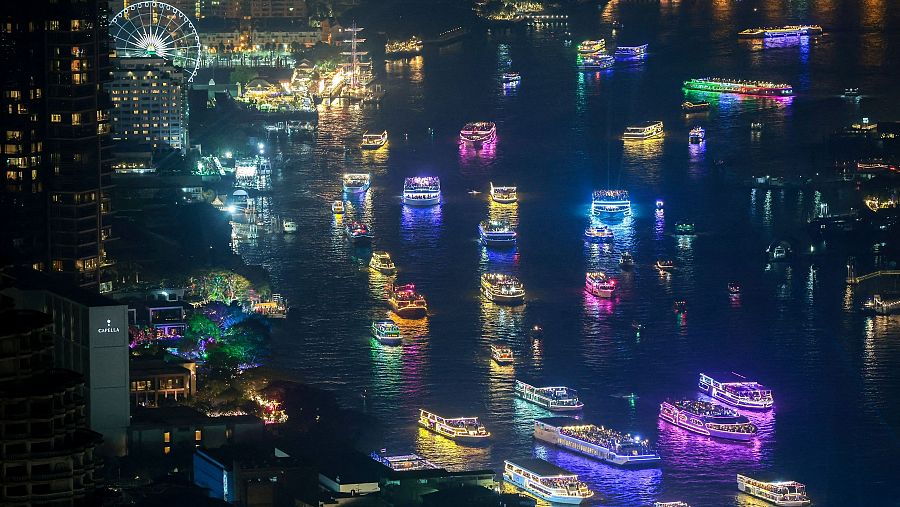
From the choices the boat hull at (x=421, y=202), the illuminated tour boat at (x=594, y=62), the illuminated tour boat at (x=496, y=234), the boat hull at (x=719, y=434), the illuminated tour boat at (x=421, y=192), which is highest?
the illuminated tour boat at (x=594, y=62)

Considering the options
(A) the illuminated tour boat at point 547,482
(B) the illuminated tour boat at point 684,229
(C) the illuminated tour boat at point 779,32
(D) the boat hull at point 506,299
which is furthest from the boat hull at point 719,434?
(C) the illuminated tour boat at point 779,32

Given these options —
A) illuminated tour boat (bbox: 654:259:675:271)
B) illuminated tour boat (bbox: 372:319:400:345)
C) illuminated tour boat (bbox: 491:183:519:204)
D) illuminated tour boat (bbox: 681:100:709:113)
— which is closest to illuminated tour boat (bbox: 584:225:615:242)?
illuminated tour boat (bbox: 654:259:675:271)

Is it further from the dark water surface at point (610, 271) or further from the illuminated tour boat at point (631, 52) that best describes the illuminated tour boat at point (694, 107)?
the illuminated tour boat at point (631, 52)

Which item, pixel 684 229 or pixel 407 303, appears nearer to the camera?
pixel 407 303

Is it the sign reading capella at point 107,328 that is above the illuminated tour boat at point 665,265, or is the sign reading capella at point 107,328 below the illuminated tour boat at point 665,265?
above

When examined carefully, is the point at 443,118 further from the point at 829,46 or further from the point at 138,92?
the point at 829,46

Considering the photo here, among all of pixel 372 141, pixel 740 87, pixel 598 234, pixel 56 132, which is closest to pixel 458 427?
pixel 56 132

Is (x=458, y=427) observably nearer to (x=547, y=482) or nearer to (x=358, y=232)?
(x=547, y=482)
